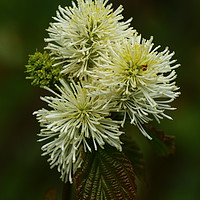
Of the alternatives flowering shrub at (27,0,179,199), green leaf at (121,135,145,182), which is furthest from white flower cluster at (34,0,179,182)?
green leaf at (121,135,145,182)

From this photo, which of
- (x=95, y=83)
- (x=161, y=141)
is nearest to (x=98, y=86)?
(x=95, y=83)

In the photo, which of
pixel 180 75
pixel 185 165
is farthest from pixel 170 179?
pixel 180 75

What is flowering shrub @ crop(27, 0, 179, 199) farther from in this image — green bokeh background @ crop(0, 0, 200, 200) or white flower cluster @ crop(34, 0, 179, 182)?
green bokeh background @ crop(0, 0, 200, 200)

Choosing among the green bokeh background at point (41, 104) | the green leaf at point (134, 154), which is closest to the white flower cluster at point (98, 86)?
the green leaf at point (134, 154)

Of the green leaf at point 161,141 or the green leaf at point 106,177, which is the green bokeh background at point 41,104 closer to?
the green leaf at point 161,141

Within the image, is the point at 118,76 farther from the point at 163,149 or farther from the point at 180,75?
the point at 180,75

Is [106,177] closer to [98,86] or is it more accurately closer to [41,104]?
[98,86]
